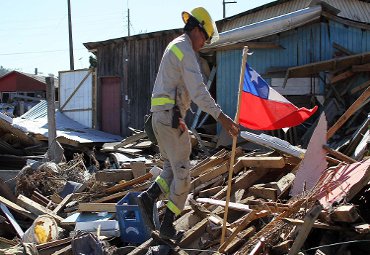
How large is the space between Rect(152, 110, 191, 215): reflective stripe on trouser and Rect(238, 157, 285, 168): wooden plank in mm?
1744

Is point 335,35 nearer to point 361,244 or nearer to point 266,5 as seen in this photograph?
point 266,5

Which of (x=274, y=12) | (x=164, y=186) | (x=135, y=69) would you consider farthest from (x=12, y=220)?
(x=274, y=12)

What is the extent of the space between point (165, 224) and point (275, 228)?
1.04m

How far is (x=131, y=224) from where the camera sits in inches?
205

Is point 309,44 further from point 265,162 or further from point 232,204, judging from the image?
point 232,204

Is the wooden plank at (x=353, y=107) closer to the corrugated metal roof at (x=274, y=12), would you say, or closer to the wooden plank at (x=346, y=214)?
the wooden plank at (x=346, y=214)

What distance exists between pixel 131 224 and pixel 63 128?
11326 mm

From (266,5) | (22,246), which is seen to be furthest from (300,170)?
(266,5)

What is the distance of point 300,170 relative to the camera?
543 cm

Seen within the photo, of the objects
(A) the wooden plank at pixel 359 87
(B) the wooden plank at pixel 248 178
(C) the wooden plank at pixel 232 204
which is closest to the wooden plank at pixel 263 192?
(B) the wooden plank at pixel 248 178

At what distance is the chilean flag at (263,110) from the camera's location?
5215mm

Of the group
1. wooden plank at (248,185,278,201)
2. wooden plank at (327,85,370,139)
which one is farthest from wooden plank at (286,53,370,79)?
wooden plank at (248,185,278,201)

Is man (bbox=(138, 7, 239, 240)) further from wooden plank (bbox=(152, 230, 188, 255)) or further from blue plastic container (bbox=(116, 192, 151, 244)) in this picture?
blue plastic container (bbox=(116, 192, 151, 244))

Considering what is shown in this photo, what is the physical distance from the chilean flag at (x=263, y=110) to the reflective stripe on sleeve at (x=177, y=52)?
3.31ft
